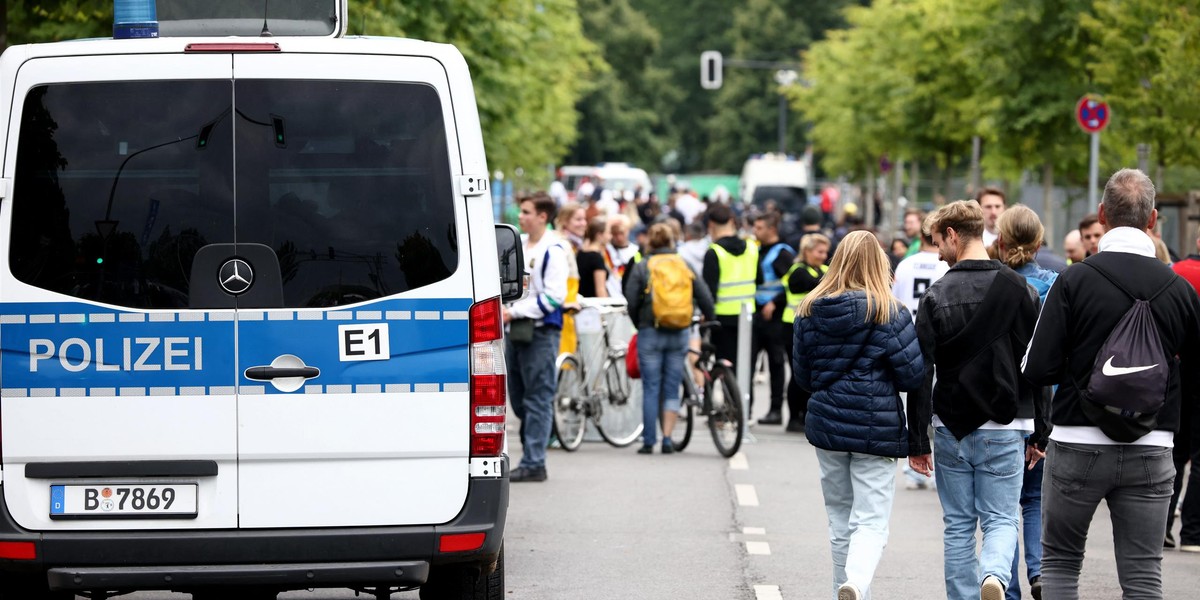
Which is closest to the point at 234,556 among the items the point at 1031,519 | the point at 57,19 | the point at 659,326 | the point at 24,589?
the point at 24,589

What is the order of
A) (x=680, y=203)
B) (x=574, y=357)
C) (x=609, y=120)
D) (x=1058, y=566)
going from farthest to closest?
1. (x=609, y=120)
2. (x=680, y=203)
3. (x=574, y=357)
4. (x=1058, y=566)

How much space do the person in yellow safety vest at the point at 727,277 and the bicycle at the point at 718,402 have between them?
70cm

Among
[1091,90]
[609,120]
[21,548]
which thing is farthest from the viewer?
[609,120]

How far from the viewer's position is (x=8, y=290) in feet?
18.7

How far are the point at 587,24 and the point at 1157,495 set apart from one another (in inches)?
3320

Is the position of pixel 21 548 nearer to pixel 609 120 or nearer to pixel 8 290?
pixel 8 290

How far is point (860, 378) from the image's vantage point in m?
6.69

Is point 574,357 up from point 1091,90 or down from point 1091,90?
down

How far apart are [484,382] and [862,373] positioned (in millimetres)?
1620

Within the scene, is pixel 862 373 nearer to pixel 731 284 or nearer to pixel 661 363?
pixel 661 363

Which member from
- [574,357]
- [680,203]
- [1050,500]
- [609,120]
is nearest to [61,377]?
[1050,500]

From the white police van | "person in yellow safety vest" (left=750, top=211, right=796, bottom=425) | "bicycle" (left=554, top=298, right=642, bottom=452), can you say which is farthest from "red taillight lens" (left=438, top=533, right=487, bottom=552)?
"person in yellow safety vest" (left=750, top=211, right=796, bottom=425)

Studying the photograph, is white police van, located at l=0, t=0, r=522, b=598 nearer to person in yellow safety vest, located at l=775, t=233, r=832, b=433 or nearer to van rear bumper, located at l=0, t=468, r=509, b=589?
van rear bumper, located at l=0, t=468, r=509, b=589

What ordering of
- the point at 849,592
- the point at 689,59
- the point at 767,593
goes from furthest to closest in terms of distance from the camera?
the point at 689,59 → the point at 767,593 → the point at 849,592
